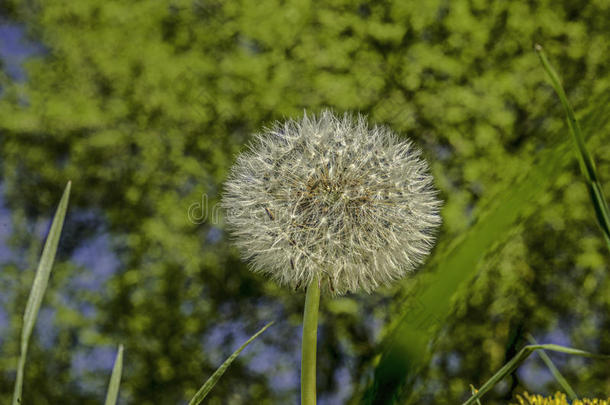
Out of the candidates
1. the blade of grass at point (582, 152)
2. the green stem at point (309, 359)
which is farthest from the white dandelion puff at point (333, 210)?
the blade of grass at point (582, 152)

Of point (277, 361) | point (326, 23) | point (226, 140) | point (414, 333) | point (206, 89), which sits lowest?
point (277, 361)

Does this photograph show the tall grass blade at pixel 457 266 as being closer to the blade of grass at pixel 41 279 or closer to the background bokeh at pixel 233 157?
the blade of grass at pixel 41 279

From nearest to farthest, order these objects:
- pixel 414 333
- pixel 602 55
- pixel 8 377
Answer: pixel 414 333
pixel 8 377
pixel 602 55

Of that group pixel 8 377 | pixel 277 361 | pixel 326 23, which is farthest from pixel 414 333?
pixel 8 377

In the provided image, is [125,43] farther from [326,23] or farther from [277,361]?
[277,361]

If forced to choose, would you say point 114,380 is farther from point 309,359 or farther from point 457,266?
point 457,266

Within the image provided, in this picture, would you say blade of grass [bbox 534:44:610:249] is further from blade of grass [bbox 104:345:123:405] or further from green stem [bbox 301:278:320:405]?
blade of grass [bbox 104:345:123:405]
